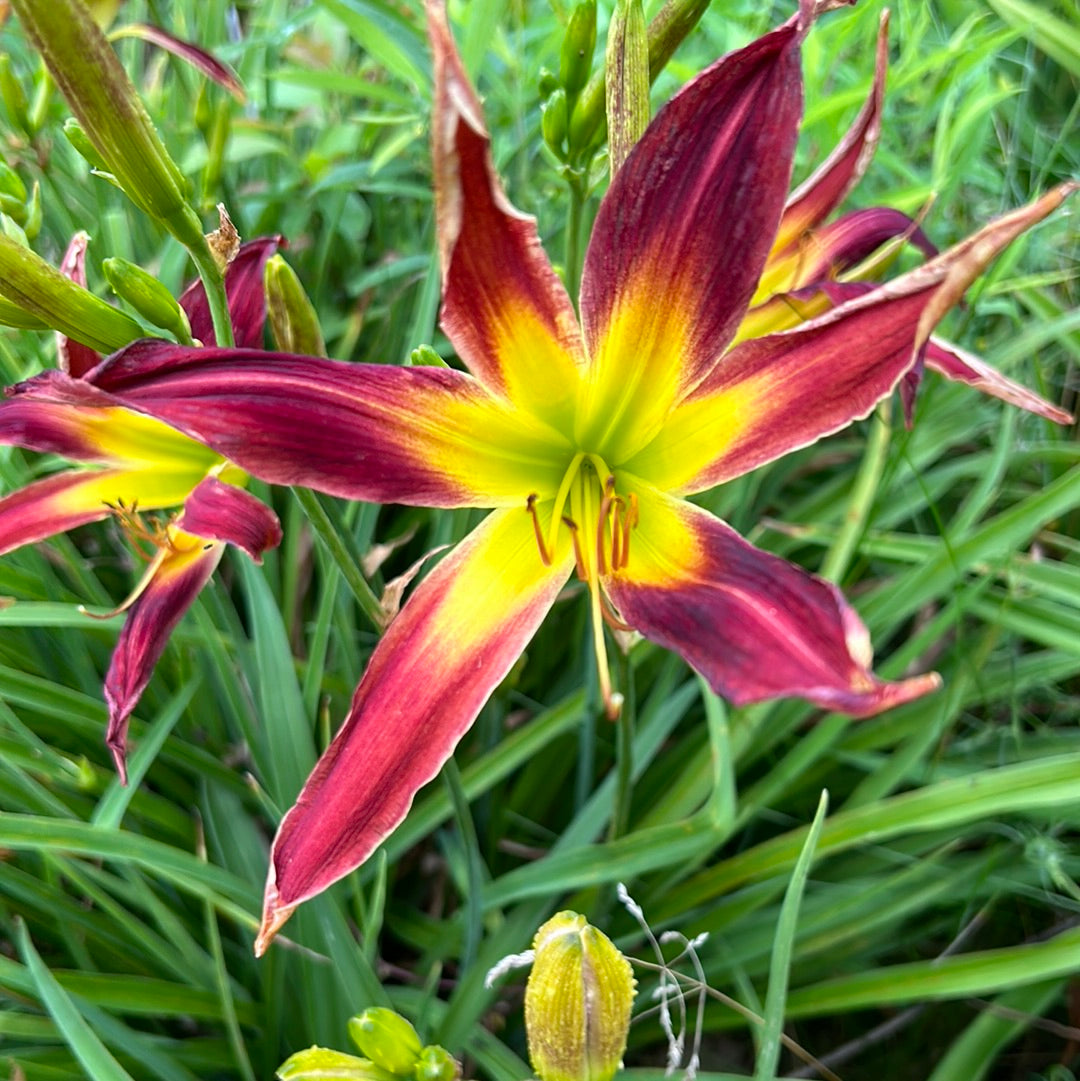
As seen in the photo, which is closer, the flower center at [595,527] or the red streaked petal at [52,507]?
the flower center at [595,527]

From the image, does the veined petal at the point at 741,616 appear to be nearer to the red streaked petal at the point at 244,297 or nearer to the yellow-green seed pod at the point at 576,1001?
the yellow-green seed pod at the point at 576,1001

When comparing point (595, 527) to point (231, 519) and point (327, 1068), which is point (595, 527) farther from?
point (327, 1068)

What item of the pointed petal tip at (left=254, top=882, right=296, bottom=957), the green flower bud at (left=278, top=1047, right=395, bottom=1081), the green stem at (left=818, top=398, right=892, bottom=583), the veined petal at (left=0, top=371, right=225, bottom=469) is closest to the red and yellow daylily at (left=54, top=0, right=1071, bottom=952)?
the pointed petal tip at (left=254, top=882, right=296, bottom=957)

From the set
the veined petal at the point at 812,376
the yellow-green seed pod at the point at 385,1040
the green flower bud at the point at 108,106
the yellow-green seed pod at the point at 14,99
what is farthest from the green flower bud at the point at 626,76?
the yellow-green seed pod at the point at 14,99

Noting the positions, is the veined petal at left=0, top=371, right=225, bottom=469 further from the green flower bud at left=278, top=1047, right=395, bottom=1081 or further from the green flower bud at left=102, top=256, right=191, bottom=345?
the green flower bud at left=278, top=1047, right=395, bottom=1081

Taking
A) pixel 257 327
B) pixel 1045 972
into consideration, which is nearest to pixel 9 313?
pixel 257 327

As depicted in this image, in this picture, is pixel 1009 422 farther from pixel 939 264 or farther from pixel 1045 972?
pixel 939 264

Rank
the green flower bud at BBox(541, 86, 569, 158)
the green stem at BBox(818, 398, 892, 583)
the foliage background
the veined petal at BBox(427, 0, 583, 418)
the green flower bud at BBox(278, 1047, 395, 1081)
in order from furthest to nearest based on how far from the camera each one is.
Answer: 1. the green stem at BBox(818, 398, 892, 583)
2. the foliage background
3. the green flower bud at BBox(541, 86, 569, 158)
4. the green flower bud at BBox(278, 1047, 395, 1081)
5. the veined petal at BBox(427, 0, 583, 418)
